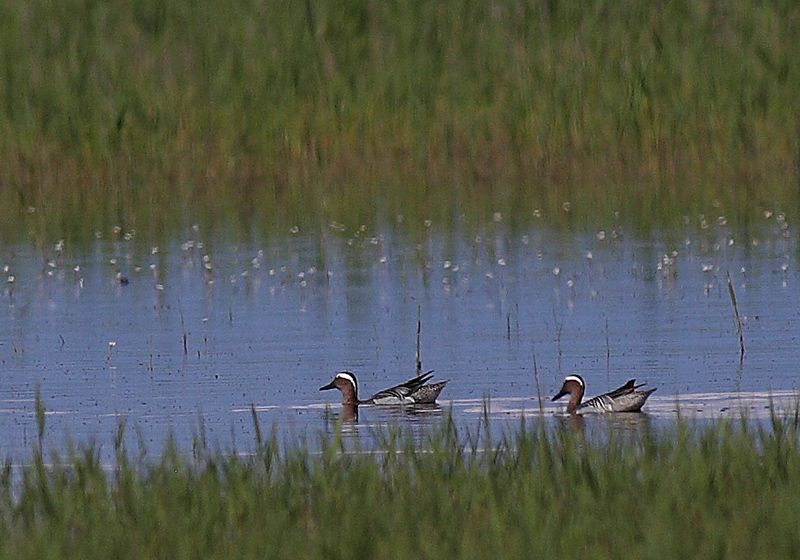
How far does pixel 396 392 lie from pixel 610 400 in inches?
46.7

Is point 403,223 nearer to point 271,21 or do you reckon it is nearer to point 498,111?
point 498,111

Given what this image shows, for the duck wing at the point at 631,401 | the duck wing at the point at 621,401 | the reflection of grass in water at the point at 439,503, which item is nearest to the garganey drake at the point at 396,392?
the duck wing at the point at 621,401

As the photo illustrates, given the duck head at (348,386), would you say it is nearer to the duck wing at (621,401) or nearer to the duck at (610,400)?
the duck at (610,400)

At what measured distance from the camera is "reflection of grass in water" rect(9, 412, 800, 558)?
8102 millimetres

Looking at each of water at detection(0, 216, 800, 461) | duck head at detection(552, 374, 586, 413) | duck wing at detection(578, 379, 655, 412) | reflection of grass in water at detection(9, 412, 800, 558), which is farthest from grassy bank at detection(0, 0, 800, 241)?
reflection of grass in water at detection(9, 412, 800, 558)

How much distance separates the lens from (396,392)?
12.9 metres

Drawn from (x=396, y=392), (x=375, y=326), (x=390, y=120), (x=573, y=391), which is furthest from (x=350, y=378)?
(x=390, y=120)

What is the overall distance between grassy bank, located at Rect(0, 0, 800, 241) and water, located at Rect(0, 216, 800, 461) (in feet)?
7.84

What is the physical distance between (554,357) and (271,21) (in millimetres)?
9500

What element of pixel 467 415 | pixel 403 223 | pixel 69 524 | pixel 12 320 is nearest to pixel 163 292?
pixel 12 320

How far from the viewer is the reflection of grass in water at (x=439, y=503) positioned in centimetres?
810

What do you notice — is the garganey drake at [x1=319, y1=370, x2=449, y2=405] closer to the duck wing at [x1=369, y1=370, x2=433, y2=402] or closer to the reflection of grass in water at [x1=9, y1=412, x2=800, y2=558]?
the duck wing at [x1=369, y1=370, x2=433, y2=402]

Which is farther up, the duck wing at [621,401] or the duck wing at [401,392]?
the duck wing at [401,392]

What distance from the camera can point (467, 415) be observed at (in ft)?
40.8
